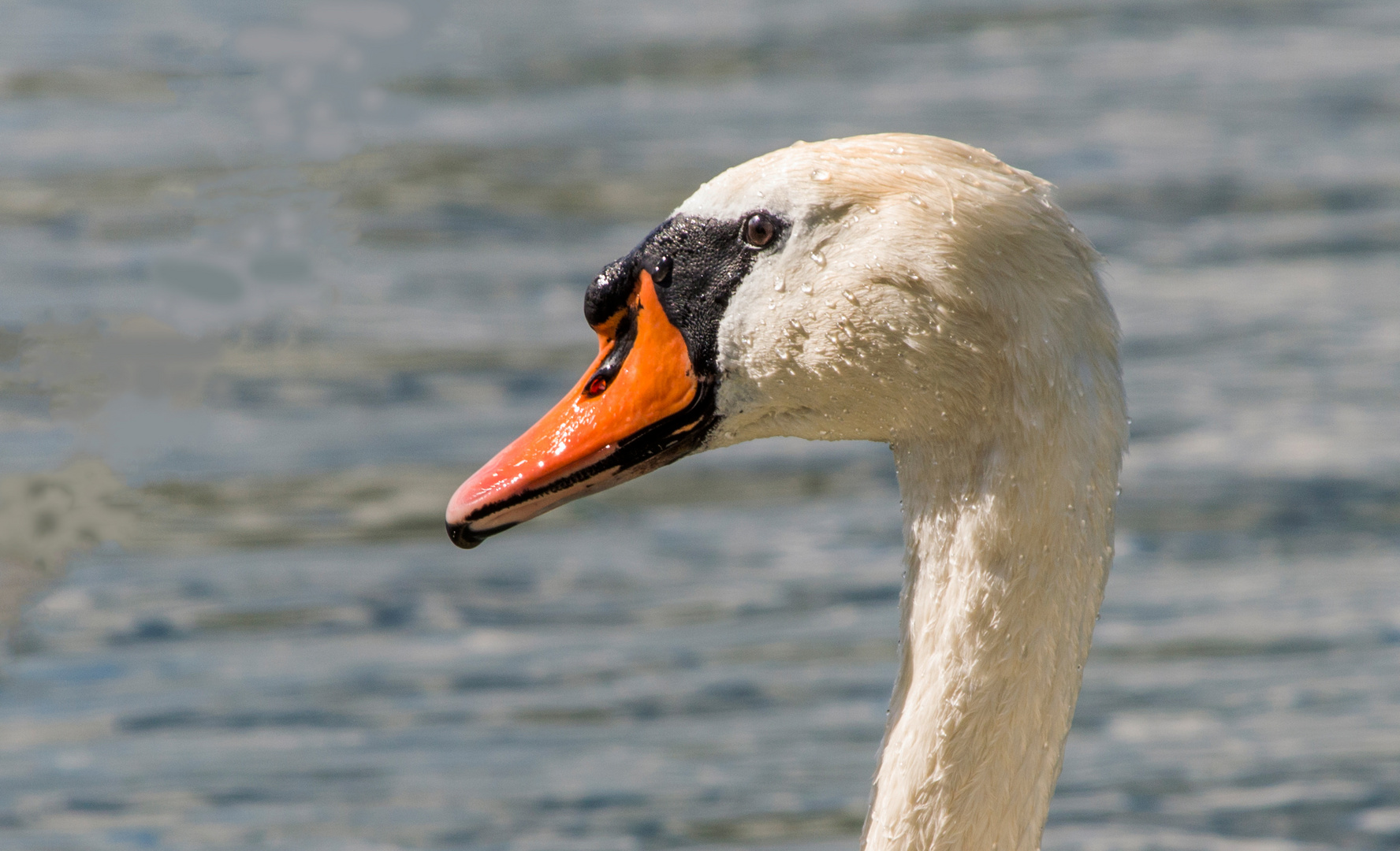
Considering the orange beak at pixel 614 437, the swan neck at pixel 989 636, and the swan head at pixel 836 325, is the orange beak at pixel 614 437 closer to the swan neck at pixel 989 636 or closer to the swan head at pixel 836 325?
the swan head at pixel 836 325

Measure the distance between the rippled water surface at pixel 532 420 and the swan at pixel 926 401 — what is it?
2638mm

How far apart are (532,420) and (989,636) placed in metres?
5.27

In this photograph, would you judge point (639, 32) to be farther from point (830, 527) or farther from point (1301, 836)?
point (1301, 836)

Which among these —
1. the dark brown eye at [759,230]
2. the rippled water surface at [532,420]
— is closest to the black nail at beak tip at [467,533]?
the dark brown eye at [759,230]

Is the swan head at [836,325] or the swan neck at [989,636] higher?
the swan head at [836,325]

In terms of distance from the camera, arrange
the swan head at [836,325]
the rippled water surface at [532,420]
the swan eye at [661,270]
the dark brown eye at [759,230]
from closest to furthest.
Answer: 1. the swan head at [836,325]
2. the dark brown eye at [759,230]
3. the swan eye at [661,270]
4. the rippled water surface at [532,420]

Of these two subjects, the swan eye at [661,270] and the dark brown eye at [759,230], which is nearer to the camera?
the dark brown eye at [759,230]

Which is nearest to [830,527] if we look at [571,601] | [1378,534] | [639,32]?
[571,601]

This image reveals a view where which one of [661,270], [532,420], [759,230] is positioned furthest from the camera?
[532,420]

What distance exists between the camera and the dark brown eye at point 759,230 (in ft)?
11.0

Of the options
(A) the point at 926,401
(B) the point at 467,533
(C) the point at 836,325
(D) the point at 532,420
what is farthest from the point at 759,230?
(D) the point at 532,420

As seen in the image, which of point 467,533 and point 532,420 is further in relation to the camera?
point 532,420

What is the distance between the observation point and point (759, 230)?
338 cm

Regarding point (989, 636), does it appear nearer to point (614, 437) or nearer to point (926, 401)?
point (926, 401)
